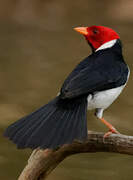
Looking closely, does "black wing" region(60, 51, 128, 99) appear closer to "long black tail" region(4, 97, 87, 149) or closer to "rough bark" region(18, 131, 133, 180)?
"long black tail" region(4, 97, 87, 149)

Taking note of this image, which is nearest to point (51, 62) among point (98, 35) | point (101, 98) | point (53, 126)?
point (98, 35)

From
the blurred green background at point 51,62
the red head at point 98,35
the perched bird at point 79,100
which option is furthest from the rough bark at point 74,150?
the blurred green background at point 51,62

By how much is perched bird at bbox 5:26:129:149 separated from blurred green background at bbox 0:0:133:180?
1.45 metres

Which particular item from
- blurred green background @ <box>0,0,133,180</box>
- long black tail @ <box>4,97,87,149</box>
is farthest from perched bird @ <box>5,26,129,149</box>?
blurred green background @ <box>0,0,133,180</box>

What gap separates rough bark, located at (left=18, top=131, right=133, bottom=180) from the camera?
6.88 ft

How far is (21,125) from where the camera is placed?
2.08m

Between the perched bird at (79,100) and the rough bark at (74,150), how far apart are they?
0.14 feet

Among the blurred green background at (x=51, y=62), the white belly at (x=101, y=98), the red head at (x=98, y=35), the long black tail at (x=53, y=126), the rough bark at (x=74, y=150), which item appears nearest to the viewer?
the long black tail at (x=53, y=126)

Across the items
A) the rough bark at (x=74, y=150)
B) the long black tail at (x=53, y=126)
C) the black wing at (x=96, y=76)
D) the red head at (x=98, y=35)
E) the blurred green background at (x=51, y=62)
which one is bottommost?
the blurred green background at (x=51, y=62)

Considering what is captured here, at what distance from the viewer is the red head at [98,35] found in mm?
2391

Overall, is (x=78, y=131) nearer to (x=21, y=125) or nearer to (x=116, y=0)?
(x=21, y=125)

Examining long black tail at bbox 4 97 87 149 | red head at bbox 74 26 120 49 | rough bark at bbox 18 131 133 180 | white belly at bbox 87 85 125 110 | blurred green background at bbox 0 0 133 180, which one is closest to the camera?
long black tail at bbox 4 97 87 149

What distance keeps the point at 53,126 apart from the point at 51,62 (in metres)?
3.63

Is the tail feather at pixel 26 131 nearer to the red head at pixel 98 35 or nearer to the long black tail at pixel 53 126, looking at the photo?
the long black tail at pixel 53 126
